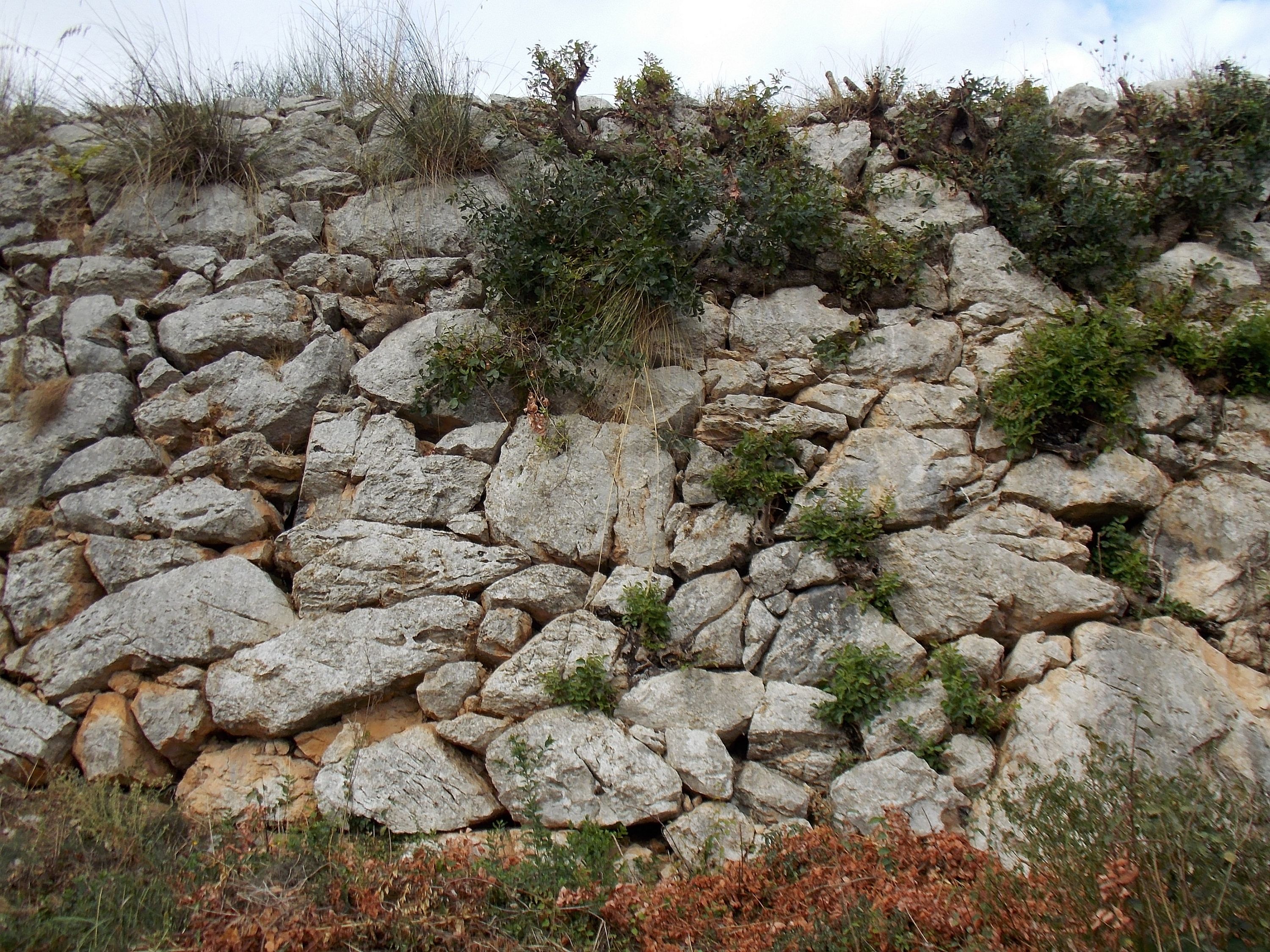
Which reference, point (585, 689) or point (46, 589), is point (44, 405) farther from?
point (585, 689)

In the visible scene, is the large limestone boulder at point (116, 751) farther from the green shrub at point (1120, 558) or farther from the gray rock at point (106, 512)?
the green shrub at point (1120, 558)

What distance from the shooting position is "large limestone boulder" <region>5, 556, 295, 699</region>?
5195mm

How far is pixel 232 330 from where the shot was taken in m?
6.36

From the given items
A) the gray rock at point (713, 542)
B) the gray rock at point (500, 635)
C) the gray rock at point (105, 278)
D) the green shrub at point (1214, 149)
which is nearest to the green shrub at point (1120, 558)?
the gray rock at point (713, 542)

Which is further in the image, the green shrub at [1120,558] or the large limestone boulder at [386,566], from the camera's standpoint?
the large limestone boulder at [386,566]

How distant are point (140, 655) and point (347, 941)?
255 centimetres

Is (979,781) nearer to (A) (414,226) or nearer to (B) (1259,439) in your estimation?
(B) (1259,439)

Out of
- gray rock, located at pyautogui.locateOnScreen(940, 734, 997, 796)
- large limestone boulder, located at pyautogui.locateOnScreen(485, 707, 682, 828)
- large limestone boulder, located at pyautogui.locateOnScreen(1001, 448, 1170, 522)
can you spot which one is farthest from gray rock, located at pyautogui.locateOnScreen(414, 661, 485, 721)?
large limestone boulder, located at pyautogui.locateOnScreen(1001, 448, 1170, 522)

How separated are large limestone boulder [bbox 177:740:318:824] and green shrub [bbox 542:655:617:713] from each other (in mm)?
1509

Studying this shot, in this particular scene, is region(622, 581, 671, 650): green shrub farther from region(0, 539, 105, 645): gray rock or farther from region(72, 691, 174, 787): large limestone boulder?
region(0, 539, 105, 645): gray rock

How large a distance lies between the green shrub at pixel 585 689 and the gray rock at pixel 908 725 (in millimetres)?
1465

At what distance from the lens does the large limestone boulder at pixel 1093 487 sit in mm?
5137

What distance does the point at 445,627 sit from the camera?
16.9 feet

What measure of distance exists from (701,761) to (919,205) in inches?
185
